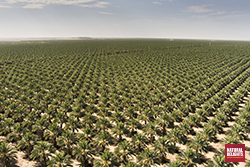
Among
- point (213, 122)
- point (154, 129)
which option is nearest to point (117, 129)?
point (154, 129)

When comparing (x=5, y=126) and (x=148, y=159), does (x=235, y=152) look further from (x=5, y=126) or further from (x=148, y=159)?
(x=5, y=126)

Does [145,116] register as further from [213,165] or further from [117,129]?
[213,165]

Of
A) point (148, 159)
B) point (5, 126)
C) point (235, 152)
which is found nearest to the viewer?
point (148, 159)

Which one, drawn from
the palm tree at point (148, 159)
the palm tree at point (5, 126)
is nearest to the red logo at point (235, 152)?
the palm tree at point (148, 159)

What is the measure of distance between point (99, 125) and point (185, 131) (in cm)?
1234

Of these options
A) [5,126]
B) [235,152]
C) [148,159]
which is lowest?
[235,152]

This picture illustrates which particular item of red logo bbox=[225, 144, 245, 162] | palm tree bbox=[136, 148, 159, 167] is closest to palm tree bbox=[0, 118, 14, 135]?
palm tree bbox=[136, 148, 159, 167]

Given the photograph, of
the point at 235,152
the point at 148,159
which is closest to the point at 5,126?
the point at 148,159

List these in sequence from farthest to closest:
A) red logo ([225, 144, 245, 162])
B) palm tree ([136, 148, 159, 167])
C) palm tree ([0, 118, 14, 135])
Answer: palm tree ([0, 118, 14, 135]) < red logo ([225, 144, 245, 162]) < palm tree ([136, 148, 159, 167])

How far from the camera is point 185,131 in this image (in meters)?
20.8

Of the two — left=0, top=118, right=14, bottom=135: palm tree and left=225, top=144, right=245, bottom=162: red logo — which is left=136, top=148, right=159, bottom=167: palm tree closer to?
left=225, top=144, right=245, bottom=162: red logo

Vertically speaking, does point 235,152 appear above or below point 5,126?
below

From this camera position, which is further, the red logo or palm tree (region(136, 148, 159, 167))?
the red logo

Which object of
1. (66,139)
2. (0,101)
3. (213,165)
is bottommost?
(213,165)
